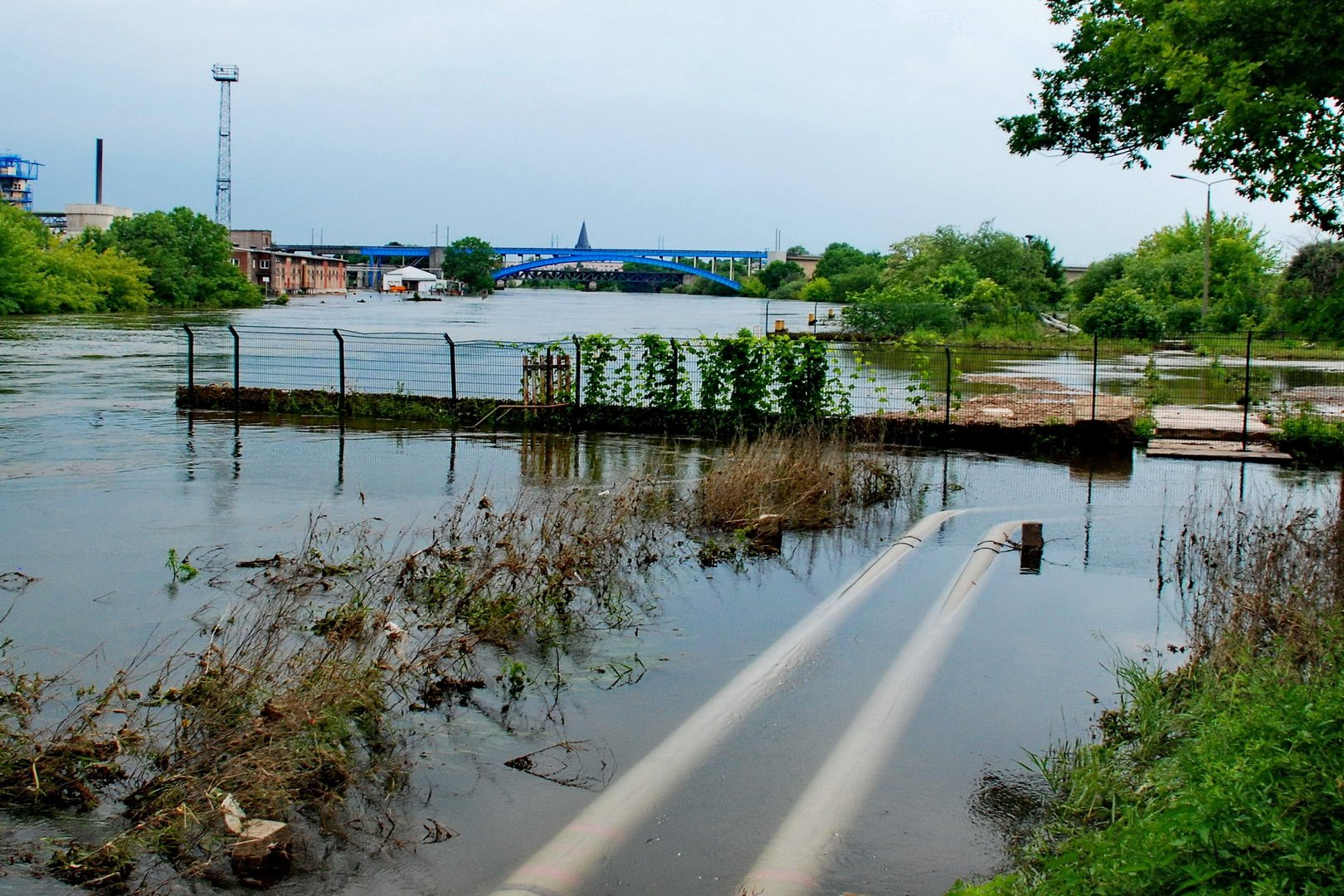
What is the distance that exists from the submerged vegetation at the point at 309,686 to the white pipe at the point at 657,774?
0.83 meters

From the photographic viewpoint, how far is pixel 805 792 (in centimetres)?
634

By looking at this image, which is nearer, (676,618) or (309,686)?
(309,686)

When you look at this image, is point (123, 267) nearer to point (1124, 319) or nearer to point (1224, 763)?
point (1124, 319)

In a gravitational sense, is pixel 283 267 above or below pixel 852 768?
above

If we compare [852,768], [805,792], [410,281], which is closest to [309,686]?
[805,792]

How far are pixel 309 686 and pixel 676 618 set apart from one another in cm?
364

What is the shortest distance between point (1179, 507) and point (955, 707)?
22.5 ft

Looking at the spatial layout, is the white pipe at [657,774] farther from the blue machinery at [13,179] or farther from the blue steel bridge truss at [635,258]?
the blue machinery at [13,179]

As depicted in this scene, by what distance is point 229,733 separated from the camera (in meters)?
6.17

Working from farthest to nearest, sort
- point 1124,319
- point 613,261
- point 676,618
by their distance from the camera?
1. point 613,261
2. point 1124,319
3. point 676,618

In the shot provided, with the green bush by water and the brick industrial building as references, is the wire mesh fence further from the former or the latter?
the brick industrial building

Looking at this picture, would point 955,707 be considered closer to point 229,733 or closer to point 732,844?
point 732,844

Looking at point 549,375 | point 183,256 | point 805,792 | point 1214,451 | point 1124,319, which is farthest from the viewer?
point 183,256

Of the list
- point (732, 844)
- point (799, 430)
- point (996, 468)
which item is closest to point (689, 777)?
point (732, 844)
